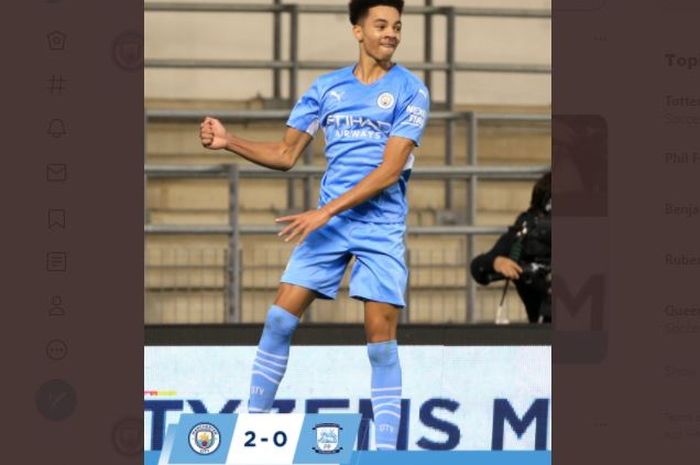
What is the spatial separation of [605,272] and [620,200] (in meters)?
0.38

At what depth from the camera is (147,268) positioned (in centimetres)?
1164

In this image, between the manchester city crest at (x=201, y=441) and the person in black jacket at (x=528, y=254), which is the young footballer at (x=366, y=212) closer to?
the manchester city crest at (x=201, y=441)

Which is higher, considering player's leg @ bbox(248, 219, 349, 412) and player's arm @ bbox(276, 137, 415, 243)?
player's arm @ bbox(276, 137, 415, 243)

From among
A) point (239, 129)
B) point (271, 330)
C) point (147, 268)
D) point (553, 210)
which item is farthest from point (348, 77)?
point (239, 129)

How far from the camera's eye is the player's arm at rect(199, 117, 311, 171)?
7.78 meters

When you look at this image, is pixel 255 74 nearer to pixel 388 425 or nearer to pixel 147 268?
pixel 147 268

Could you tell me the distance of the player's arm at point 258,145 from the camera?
778 cm
